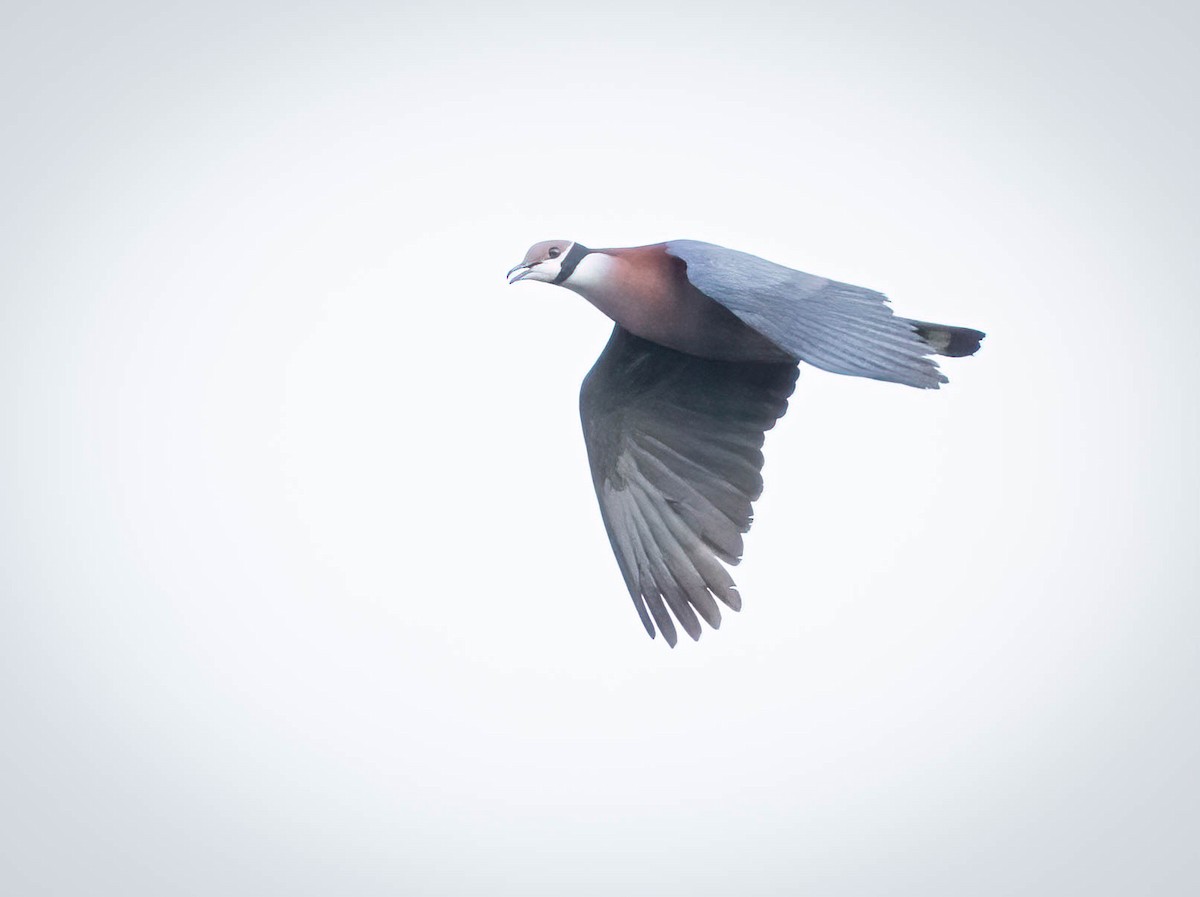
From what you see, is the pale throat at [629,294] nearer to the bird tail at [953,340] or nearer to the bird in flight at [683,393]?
the bird in flight at [683,393]

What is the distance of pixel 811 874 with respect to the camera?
130 ft

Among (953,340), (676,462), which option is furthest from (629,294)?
(953,340)

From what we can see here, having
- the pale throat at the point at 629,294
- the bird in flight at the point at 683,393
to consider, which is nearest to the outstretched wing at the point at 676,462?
the bird in flight at the point at 683,393

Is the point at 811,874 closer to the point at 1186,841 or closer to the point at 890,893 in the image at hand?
the point at 890,893

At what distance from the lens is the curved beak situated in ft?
35.6

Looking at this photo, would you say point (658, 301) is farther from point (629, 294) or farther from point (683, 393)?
point (683, 393)

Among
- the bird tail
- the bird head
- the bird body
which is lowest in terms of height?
the bird tail

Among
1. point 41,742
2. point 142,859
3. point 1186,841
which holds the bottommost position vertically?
point 1186,841

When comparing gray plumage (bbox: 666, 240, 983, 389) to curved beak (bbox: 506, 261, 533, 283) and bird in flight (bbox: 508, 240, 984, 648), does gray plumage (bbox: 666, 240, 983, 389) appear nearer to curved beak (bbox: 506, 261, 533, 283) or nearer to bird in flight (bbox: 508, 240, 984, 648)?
bird in flight (bbox: 508, 240, 984, 648)

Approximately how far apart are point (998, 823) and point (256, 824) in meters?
15.8

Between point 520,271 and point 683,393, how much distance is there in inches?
50.5

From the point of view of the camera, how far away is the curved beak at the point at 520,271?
35.6ft

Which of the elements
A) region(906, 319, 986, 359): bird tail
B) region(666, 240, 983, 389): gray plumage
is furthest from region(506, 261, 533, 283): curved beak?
region(906, 319, 986, 359): bird tail

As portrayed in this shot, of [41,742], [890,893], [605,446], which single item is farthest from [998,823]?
[605,446]
